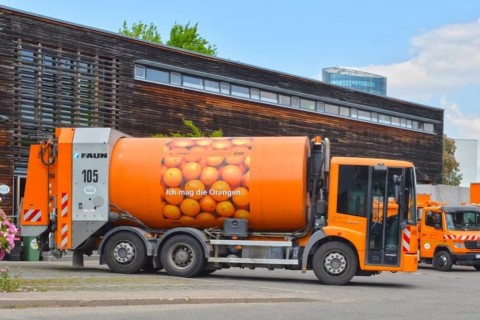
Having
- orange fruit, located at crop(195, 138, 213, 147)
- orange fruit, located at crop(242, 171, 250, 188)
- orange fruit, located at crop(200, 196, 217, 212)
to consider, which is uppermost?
orange fruit, located at crop(195, 138, 213, 147)

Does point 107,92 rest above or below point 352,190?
above

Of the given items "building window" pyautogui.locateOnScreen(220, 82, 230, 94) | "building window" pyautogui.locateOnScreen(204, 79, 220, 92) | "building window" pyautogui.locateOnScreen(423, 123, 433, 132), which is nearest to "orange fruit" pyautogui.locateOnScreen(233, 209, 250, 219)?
"building window" pyautogui.locateOnScreen(204, 79, 220, 92)

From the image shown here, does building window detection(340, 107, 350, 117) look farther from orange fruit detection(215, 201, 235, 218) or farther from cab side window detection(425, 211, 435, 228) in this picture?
orange fruit detection(215, 201, 235, 218)

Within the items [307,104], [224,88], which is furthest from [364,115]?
[224,88]

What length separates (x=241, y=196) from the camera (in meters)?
20.5

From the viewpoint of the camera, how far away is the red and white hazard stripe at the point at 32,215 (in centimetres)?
2158

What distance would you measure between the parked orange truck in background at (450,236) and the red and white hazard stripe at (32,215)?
1401cm

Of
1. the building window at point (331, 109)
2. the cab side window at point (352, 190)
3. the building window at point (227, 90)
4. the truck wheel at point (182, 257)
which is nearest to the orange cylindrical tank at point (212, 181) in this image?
the truck wheel at point (182, 257)

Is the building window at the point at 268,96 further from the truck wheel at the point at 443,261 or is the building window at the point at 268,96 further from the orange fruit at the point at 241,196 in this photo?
the orange fruit at the point at 241,196

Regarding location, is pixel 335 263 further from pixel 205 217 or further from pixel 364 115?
pixel 364 115

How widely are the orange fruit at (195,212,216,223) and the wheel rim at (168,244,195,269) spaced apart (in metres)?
0.71

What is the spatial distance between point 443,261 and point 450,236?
0.91 meters

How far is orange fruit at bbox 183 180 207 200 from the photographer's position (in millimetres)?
20688

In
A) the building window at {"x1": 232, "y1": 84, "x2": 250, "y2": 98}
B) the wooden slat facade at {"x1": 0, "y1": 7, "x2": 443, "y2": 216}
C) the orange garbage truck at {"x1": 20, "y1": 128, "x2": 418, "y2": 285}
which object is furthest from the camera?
the building window at {"x1": 232, "y1": 84, "x2": 250, "y2": 98}
